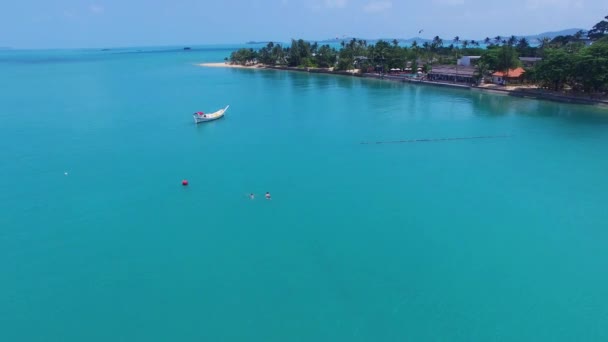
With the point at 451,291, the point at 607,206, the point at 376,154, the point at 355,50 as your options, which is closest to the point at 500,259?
the point at 451,291

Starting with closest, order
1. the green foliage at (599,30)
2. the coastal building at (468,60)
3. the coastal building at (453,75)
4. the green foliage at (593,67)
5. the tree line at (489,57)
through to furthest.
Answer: the green foliage at (593,67)
the tree line at (489,57)
the coastal building at (453,75)
the coastal building at (468,60)
the green foliage at (599,30)

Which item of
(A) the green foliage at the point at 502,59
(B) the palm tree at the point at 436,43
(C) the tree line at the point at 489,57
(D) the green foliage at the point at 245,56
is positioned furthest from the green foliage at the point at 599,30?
(D) the green foliage at the point at 245,56

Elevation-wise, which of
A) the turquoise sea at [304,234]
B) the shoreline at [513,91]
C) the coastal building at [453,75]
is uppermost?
the coastal building at [453,75]

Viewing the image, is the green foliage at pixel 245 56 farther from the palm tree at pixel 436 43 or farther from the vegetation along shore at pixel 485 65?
the palm tree at pixel 436 43

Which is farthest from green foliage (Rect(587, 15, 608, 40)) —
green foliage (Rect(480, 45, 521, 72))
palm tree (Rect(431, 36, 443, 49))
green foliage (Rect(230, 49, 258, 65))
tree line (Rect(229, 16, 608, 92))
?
green foliage (Rect(230, 49, 258, 65))

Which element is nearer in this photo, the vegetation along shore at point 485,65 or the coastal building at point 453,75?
the vegetation along shore at point 485,65

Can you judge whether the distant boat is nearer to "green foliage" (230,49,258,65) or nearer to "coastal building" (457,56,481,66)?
"coastal building" (457,56,481,66)
